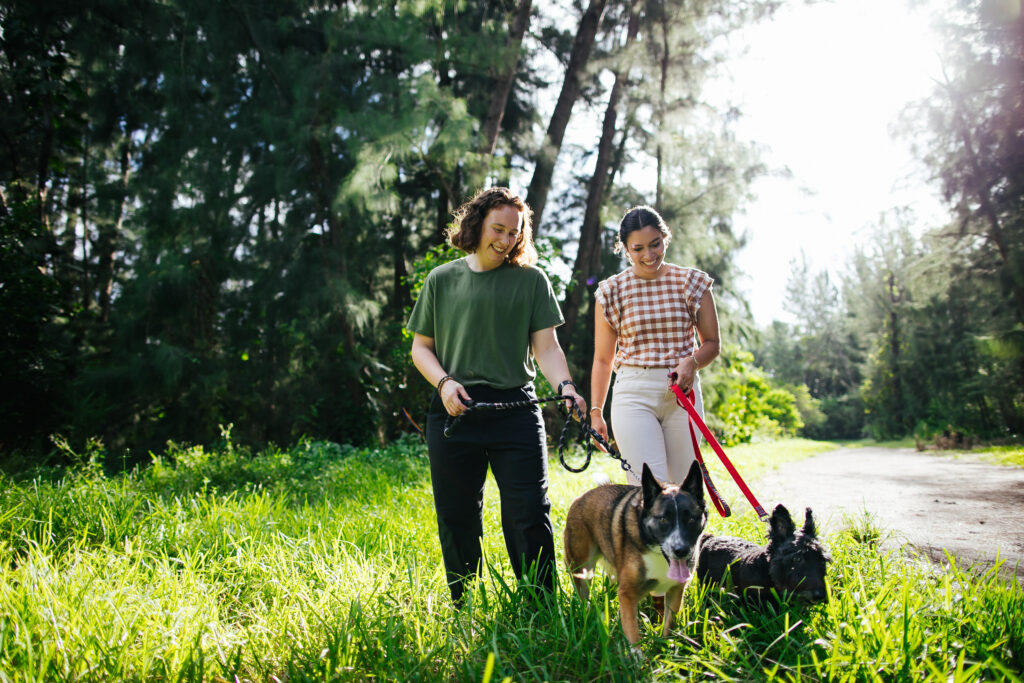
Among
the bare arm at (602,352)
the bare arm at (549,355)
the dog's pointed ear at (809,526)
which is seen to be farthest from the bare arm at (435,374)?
the dog's pointed ear at (809,526)

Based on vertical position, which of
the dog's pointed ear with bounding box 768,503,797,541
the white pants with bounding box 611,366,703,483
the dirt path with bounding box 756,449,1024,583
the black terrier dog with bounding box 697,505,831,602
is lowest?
the dirt path with bounding box 756,449,1024,583

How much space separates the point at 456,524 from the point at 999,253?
57.8 feet

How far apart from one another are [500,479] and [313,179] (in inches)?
385

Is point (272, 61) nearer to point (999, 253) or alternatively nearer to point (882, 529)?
point (882, 529)

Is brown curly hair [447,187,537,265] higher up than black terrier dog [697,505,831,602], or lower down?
higher up

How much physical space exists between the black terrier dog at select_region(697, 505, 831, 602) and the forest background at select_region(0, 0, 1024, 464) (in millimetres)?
6696

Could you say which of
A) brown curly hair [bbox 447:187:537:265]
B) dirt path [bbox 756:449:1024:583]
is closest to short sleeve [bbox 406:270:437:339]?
brown curly hair [bbox 447:187:537:265]

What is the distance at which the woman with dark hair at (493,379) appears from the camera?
2.60 m

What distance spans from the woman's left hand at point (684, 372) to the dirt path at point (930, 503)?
1677 mm

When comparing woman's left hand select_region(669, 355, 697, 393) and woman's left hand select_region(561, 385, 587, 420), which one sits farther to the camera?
woman's left hand select_region(669, 355, 697, 393)

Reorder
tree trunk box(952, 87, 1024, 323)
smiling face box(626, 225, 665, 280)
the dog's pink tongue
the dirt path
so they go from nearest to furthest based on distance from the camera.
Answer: the dog's pink tongue, smiling face box(626, 225, 665, 280), the dirt path, tree trunk box(952, 87, 1024, 323)

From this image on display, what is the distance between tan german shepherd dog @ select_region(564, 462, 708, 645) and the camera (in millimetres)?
2279

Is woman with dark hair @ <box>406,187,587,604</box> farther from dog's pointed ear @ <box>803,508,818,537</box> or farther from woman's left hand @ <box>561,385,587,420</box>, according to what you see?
dog's pointed ear @ <box>803,508,818,537</box>

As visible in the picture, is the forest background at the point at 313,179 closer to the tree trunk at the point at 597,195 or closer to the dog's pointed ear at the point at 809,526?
the tree trunk at the point at 597,195
